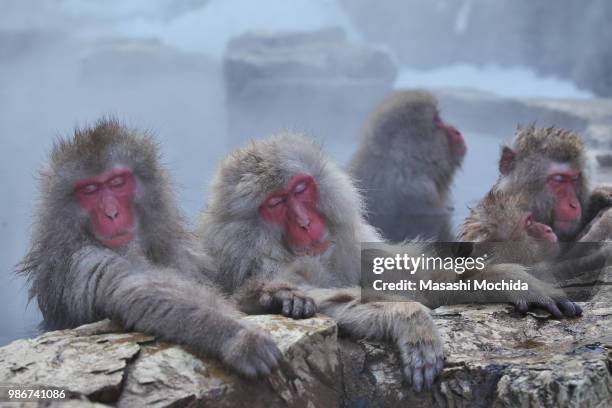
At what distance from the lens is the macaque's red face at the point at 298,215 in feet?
12.2

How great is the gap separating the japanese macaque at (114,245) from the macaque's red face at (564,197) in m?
1.88

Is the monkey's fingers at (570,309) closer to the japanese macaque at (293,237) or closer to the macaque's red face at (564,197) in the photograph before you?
the japanese macaque at (293,237)

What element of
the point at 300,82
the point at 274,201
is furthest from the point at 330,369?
the point at 300,82

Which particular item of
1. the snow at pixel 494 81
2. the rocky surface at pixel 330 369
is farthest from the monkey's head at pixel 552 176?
the snow at pixel 494 81

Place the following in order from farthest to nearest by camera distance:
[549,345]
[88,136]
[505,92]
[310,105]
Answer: [505,92] → [310,105] → [88,136] → [549,345]

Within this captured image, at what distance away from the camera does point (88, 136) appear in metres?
3.59

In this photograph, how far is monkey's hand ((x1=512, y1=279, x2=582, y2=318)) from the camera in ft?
11.5

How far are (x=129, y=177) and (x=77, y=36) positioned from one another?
14.6 metres

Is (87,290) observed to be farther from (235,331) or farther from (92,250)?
(235,331)

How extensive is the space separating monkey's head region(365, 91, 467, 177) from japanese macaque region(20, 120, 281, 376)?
3.87 meters

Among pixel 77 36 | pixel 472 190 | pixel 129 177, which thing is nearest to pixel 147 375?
pixel 129 177

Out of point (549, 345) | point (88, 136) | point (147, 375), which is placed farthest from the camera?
point (88, 136)

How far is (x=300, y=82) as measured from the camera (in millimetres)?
14195

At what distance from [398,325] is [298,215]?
73cm
